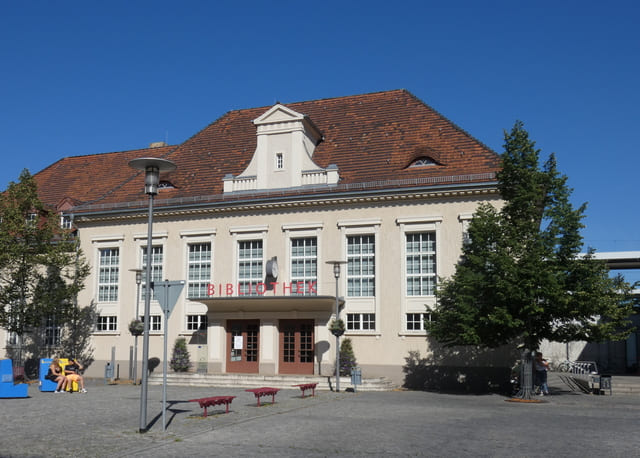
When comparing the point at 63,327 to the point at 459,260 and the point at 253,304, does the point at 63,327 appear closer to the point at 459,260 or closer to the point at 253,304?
the point at 253,304

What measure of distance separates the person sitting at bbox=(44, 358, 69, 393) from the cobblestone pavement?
6.61 ft

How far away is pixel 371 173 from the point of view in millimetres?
29453

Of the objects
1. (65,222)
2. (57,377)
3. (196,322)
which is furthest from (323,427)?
(65,222)

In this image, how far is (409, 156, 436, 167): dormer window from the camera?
28862 millimetres

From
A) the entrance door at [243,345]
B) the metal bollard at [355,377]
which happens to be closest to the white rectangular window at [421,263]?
the metal bollard at [355,377]

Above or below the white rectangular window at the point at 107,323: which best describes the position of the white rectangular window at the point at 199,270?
above

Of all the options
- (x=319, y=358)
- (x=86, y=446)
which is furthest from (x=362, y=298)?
(x=86, y=446)

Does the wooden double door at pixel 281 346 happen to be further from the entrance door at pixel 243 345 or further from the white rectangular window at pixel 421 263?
the white rectangular window at pixel 421 263

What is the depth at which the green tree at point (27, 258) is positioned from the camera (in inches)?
1156

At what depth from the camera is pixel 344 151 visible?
31.6 m

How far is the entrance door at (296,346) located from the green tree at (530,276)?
23.8 ft

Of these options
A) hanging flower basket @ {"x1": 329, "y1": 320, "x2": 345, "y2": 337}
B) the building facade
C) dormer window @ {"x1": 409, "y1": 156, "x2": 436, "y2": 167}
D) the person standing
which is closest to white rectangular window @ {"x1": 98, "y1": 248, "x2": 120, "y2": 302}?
the building facade

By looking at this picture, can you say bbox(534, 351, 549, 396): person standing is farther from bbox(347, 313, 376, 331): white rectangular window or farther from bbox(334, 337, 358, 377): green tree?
bbox(334, 337, 358, 377): green tree

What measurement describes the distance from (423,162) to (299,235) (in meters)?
6.46
